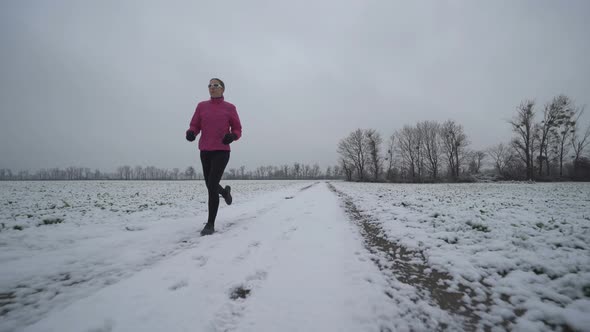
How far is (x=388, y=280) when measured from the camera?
1828 millimetres

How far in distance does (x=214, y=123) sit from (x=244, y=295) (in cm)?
272

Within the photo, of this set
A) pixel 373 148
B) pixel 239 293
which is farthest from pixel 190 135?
pixel 373 148

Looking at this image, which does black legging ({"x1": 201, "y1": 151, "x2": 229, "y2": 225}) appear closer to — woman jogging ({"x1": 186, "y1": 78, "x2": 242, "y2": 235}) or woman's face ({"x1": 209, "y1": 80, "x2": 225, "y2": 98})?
woman jogging ({"x1": 186, "y1": 78, "x2": 242, "y2": 235})

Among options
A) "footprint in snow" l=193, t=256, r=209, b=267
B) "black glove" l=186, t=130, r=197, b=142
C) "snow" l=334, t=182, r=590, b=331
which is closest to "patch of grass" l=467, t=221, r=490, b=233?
"snow" l=334, t=182, r=590, b=331

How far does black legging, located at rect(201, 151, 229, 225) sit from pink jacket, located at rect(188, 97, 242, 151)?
4.4 inches

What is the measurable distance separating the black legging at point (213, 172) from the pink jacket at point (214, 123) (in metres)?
0.11

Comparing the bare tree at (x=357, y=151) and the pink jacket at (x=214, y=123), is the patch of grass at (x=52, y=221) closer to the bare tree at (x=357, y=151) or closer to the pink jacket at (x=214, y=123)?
the pink jacket at (x=214, y=123)

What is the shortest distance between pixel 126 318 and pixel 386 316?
1618mm

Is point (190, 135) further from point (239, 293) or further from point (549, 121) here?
point (549, 121)

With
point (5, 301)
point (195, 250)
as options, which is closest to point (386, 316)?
point (195, 250)

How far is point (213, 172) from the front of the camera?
11.0 feet

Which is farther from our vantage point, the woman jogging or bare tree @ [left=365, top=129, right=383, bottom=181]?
bare tree @ [left=365, top=129, right=383, bottom=181]

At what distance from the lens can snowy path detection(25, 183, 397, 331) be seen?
1206 mm

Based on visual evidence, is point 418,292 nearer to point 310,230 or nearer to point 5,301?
point 310,230
